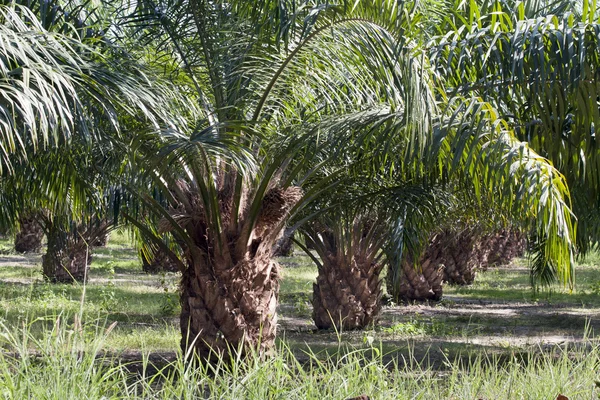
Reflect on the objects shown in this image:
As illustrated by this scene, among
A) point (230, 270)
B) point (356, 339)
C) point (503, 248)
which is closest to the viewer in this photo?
point (230, 270)

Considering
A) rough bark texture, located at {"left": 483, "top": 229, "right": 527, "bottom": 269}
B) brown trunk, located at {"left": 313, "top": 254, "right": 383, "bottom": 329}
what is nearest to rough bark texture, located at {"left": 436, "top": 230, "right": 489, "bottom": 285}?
rough bark texture, located at {"left": 483, "top": 229, "right": 527, "bottom": 269}

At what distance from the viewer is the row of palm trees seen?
5.34 meters

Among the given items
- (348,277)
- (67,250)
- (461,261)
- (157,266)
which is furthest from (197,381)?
(157,266)

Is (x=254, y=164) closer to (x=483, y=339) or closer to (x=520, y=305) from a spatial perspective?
(x=483, y=339)

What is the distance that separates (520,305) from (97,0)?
40.2 feet

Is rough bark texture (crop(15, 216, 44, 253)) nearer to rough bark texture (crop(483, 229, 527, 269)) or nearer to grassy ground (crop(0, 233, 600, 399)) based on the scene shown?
grassy ground (crop(0, 233, 600, 399))

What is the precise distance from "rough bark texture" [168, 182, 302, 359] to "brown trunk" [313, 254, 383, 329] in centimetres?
479

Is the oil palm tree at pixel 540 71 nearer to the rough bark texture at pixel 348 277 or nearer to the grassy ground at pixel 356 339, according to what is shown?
the grassy ground at pixel 356 339

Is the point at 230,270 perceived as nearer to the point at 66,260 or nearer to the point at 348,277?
the point at 348,277

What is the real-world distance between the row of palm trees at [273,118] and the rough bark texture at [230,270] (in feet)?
0.06

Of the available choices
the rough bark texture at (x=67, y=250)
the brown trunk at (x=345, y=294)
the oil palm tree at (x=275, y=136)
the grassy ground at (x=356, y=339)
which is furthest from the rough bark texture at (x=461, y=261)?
the oil palm tree at (x=275, y=136)

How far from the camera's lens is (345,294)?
39.5ft

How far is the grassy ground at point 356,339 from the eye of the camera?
13.2ft

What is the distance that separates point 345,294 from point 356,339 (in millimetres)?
1183
